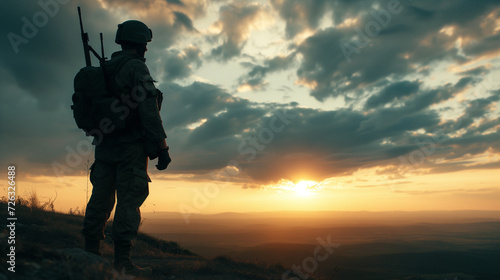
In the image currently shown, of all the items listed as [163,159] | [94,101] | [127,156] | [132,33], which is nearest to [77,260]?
[127,156]

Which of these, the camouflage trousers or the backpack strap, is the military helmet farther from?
the camouflage trousers

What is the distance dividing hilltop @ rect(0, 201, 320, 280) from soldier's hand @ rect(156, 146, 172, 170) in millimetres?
1340

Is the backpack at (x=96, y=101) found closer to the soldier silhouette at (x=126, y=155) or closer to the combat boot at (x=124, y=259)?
the soldier silhouette at (x=126, y=155)

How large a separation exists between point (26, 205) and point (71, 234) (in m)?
4.01

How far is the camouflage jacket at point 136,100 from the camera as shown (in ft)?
13.7

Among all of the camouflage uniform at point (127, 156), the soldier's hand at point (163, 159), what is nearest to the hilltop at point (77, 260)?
the camouflage uniform at point (127, 156)

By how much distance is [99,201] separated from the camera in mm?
4223

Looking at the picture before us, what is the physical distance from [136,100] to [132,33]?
1.13 metres

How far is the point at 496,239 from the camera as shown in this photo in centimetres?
14338

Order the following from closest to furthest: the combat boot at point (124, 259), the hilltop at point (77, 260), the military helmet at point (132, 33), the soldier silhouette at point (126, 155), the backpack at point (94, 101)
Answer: the hilltop at point (77, 260) → the combat boot at point (124, 259) → the soldier silhouette at point (126, 155) → the backpack at point (94, 101) → the military helmet at point (132, 33)

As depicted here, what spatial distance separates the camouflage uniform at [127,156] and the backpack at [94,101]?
11 cm

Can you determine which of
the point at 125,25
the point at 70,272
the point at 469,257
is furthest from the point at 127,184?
the point at 469,257

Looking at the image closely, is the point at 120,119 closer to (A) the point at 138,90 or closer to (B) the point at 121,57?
(A) the point at 138,90

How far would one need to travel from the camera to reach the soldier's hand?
14.2ft
